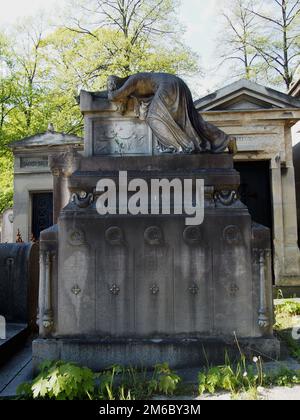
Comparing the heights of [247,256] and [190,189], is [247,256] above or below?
below

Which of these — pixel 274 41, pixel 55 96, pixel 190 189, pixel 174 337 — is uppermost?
pixel 274 41

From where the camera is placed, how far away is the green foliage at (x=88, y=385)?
3461 millimetres

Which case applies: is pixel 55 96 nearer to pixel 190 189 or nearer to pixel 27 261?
pixel 27 261

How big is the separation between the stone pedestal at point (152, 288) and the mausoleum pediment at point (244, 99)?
6.86 metres

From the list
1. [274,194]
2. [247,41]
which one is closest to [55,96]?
[247,41]

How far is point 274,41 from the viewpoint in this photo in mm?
18531

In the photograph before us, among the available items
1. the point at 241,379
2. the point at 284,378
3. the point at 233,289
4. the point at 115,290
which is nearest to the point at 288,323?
the point at 233,289

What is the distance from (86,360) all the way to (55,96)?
17.2 m

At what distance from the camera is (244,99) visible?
10.9 metres

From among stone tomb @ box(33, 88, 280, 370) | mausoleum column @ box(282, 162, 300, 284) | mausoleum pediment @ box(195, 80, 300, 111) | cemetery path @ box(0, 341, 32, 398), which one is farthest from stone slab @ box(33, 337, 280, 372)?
mausoleum pediment @ box(195, 80, 300, 111)

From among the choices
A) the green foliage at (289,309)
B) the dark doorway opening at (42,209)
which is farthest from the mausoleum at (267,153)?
the green foliage at (289,309)

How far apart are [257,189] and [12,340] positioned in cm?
783

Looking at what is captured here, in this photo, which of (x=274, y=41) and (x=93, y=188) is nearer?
(x=93, y=188)

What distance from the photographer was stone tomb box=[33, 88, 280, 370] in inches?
173
